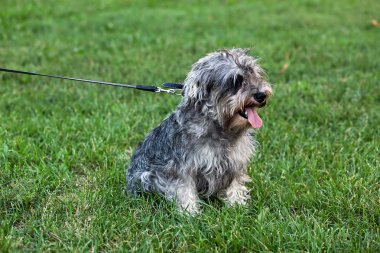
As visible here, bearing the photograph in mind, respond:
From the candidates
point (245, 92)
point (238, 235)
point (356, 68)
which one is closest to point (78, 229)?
point (238, 235)

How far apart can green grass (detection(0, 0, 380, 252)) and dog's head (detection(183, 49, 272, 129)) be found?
0.85 m

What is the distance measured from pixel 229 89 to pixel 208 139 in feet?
1.74

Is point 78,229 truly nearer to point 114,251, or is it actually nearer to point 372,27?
point 114,251

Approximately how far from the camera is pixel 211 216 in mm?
4324

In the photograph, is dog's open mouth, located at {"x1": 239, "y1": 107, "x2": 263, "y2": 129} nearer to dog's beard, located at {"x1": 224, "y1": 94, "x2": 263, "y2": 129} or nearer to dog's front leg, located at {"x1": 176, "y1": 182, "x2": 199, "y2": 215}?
dog's beard, located at {"x1": 224, "y1": 94, "x2": 263, "y2": 129}

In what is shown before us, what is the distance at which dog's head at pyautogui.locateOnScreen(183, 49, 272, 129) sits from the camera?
4.16 meters

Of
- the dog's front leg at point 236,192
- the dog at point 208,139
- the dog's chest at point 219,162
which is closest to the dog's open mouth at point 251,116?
the dog at point 208,139

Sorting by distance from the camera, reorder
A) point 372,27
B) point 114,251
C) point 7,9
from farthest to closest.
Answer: point 7,9
point 372,27
point 114,251

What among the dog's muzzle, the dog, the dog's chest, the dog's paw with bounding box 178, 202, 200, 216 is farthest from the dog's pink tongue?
the dog's paw with bounding box 178, 202, 200, 216

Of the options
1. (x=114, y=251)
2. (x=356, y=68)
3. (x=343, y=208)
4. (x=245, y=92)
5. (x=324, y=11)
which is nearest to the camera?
Result: (x=114, y=251)

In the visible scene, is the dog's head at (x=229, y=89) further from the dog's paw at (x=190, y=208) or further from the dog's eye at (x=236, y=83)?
the dog's paw at (x=190, y=208)

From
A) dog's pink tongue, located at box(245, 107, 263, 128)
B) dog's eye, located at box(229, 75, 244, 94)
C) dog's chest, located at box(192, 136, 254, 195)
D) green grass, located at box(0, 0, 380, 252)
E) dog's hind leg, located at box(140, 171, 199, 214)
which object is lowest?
green grass, located at box(0, 0, 380, 252)

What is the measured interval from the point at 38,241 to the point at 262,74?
2381 millimetres

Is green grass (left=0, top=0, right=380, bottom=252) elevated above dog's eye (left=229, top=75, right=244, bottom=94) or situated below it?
below
